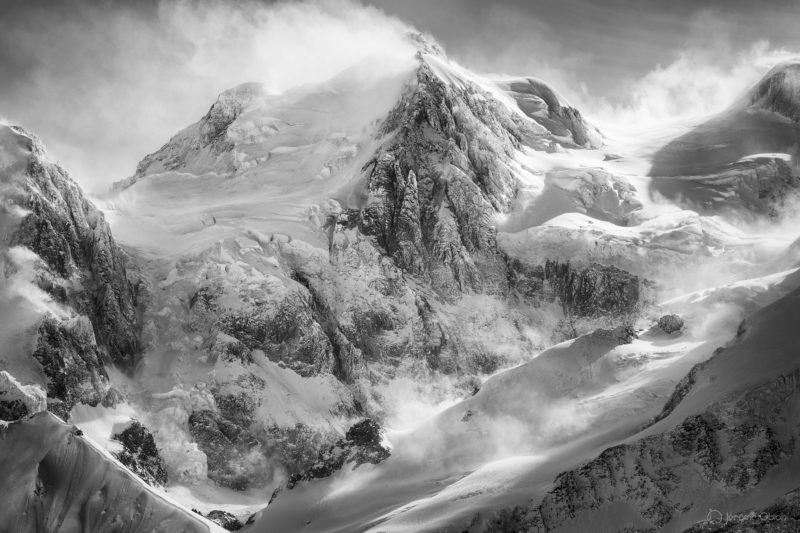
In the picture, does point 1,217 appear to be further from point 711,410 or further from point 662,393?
point 711,410

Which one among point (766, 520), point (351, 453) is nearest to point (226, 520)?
point (351, 453)

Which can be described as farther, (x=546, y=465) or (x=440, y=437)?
(x=440, y=437)

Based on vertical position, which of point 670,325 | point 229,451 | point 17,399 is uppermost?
point 17,399

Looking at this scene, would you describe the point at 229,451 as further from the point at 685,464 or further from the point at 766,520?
the point at 766,520

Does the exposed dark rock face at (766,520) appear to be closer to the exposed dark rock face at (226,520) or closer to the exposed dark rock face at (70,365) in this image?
the exposed dark rock face at (226,520)

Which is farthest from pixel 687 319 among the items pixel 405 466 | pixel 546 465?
pixel 546 465

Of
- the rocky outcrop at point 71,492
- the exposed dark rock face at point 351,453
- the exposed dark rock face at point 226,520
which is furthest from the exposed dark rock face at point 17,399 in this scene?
the rocky outcrop at point 71,492
